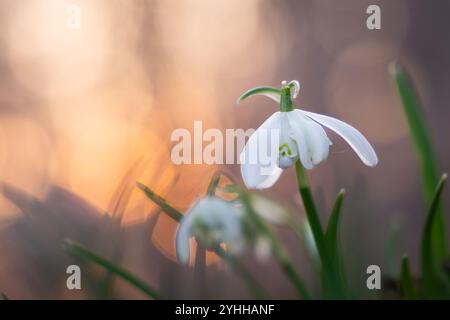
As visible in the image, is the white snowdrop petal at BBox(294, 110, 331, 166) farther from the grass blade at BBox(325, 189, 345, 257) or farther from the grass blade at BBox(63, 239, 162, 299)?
the grass blade at BBox(63, 239, 162, 299)


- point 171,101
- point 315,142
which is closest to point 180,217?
point 315,142

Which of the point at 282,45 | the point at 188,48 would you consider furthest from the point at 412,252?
the point at 188,48

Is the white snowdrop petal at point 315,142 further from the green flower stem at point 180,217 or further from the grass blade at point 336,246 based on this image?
the green flower stem at point 180,217

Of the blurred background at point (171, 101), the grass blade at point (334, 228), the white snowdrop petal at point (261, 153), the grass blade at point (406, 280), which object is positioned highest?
the blurred background at point (171, 101)

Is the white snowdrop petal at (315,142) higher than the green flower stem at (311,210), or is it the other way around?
the white snowdrop petal at (315,142)

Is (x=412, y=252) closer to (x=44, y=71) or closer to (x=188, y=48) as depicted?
(x=188, y=48)

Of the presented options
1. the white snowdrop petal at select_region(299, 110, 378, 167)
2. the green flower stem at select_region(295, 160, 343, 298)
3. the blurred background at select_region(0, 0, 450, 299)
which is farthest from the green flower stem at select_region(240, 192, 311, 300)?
the blurred background at select_region(0, 0, 450, 299)

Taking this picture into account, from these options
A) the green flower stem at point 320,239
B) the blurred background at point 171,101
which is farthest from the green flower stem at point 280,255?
the blurred background at point 171,101
